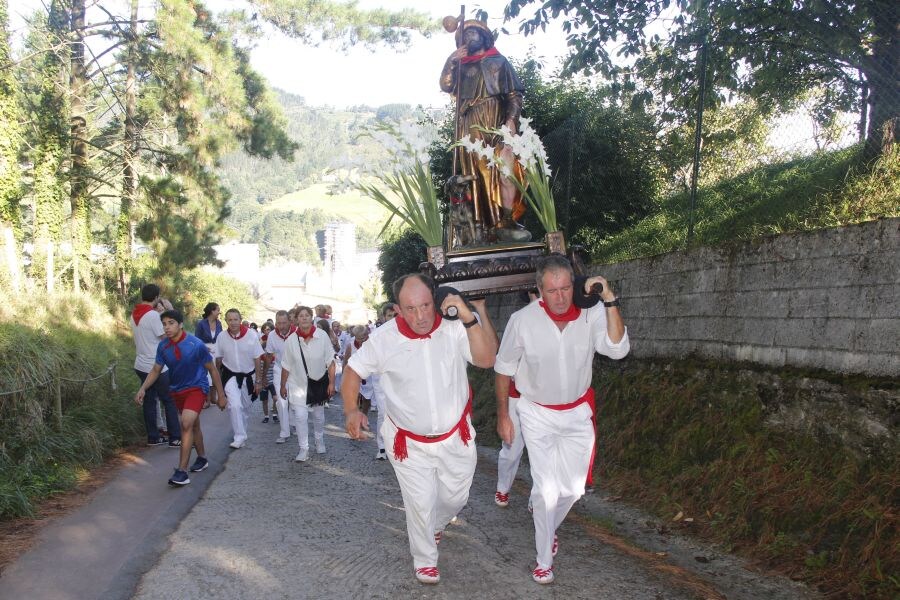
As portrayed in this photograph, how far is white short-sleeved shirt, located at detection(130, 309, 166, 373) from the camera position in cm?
1098

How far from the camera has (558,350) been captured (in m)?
5.40

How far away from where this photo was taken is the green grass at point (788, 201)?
6840 millimetres

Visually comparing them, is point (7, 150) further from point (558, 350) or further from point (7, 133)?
point (558, 350)

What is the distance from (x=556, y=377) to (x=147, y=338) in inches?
293

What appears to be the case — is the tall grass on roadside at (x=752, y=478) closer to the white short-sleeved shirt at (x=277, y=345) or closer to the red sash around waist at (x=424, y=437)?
the red sash around waist at (x=424, y=437)

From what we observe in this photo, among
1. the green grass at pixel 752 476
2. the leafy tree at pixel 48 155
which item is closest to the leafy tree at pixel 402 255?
the leafy tree at pixel 48 155

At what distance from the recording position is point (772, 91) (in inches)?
361

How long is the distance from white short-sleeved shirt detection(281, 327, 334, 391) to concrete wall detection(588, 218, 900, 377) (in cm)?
406

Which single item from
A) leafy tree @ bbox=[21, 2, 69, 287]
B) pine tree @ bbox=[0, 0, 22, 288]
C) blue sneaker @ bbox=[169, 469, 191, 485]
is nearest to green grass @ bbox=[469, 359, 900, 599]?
blue sneaker @ bbox=[169, 469, 191, 485]

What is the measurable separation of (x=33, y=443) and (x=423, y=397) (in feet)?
17.0

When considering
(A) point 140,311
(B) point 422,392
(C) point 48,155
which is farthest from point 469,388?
(C) point 48,155

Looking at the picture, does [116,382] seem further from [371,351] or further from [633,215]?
[633,215]

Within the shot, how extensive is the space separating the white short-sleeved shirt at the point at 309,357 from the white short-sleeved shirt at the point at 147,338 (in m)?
1.95

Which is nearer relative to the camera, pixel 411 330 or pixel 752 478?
pixel 411 330
